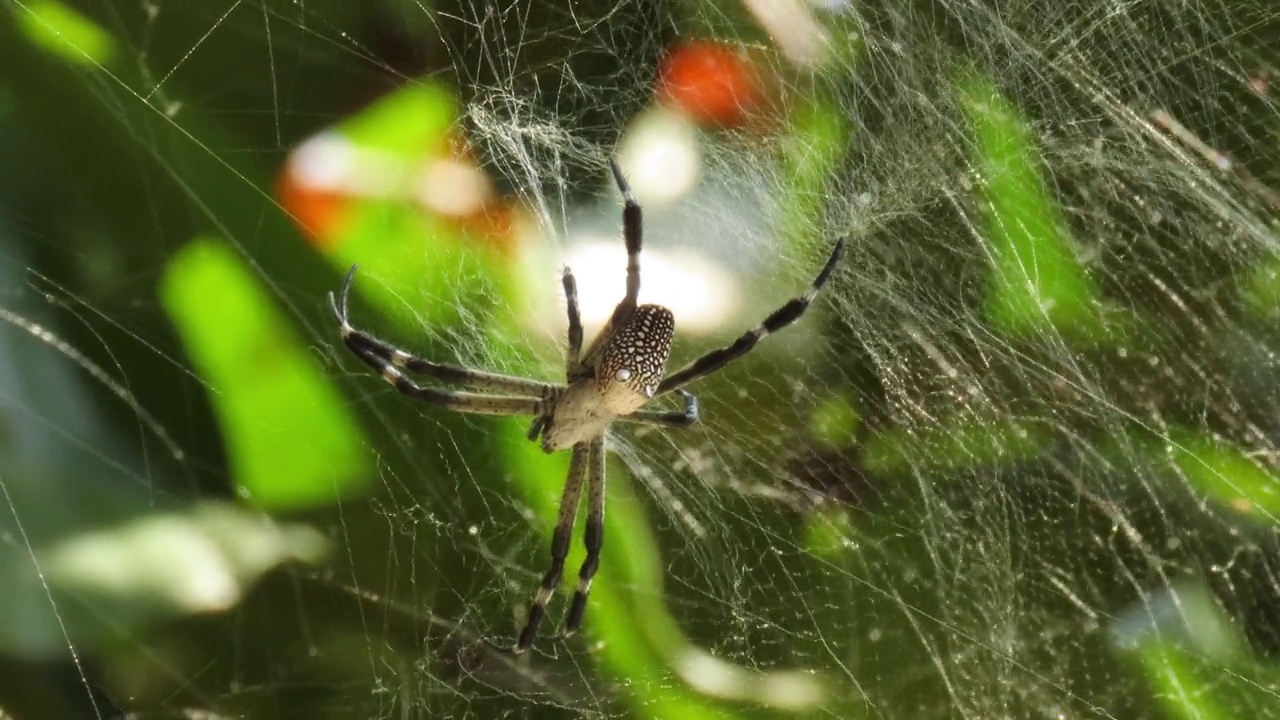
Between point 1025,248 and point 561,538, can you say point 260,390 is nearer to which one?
point 561,538

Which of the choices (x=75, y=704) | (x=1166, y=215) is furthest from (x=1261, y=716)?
(x=75, y=704)

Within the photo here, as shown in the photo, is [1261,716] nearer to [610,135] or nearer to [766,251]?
[766,251]

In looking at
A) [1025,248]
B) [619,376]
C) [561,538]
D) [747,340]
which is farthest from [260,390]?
[1025,248]

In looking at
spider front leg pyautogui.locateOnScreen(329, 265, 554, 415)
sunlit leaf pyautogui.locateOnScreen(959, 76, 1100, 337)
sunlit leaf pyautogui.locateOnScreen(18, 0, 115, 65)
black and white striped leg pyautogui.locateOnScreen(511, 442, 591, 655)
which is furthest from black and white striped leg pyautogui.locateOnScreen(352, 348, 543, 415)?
sunlit leaf pyautogui.locateOnScreen(959, 76, 1100, 337)

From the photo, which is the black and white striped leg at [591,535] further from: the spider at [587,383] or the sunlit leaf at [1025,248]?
the sunlit leaf at [1025,248]

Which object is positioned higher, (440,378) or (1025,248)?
(1025,248)
